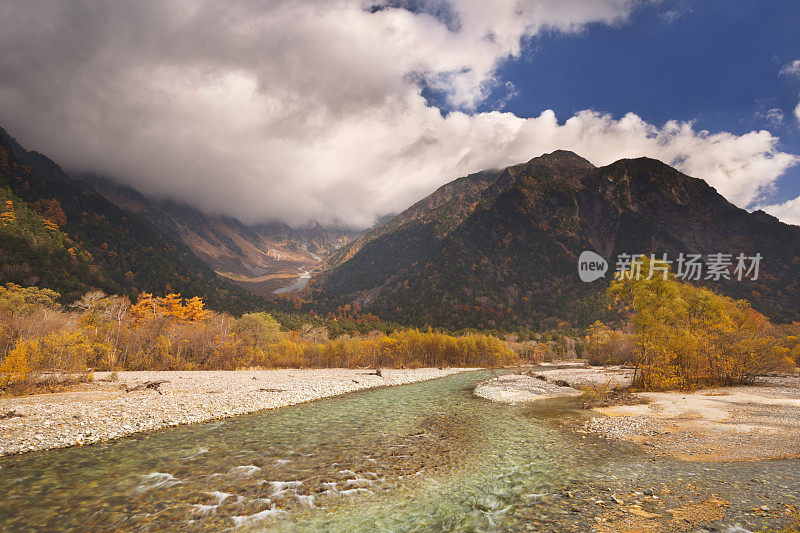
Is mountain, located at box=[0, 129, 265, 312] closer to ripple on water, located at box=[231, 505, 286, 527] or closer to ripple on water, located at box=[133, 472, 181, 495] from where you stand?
ripple on water, located at box=[133, 472, 181, 495]

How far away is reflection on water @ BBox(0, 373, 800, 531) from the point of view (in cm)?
1084

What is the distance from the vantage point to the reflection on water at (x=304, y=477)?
35.6ft

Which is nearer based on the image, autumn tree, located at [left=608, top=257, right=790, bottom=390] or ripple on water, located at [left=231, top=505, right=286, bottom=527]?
ripple on water, located at [left=231, top=505, right=286, bottom=527]

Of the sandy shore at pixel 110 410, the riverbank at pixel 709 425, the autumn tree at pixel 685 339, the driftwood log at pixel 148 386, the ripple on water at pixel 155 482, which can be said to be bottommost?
the driftwood log at pixel 148 386

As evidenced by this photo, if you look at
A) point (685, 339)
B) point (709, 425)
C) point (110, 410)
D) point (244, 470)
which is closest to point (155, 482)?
point (244, 470)

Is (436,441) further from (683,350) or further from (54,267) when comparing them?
(54,267)

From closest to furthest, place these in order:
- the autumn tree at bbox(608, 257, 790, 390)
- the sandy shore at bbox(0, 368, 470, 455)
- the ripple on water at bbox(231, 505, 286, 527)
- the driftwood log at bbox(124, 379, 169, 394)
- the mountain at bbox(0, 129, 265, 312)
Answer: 1. the ripple on water at bbox(231, 505, 286, 527)
2. the sandy shore at bbox(0, 368, 470, 455)
3. the driftwood log at bbox(124, 379, 169, 394)
4. the autumn tree at bbox(608, 257, 790, 390)
5. the mountain at bbox(0, 129, 265, 312)

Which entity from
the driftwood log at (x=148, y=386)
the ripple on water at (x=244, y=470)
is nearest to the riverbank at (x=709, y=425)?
the ripple on water at (x=244, y=470)

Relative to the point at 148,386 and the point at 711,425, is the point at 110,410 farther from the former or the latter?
the point at 711,425

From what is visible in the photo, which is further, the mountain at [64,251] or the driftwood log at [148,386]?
the mountain at [64,251]

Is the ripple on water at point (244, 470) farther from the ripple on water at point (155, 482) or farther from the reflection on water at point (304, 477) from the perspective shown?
the ripple on water at point (155, 482)

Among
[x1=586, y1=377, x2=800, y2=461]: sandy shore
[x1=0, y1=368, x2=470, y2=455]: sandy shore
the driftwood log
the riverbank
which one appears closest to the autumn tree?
the riverbank

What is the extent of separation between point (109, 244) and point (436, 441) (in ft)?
755

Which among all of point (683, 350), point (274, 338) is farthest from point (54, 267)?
point (683, 350)
